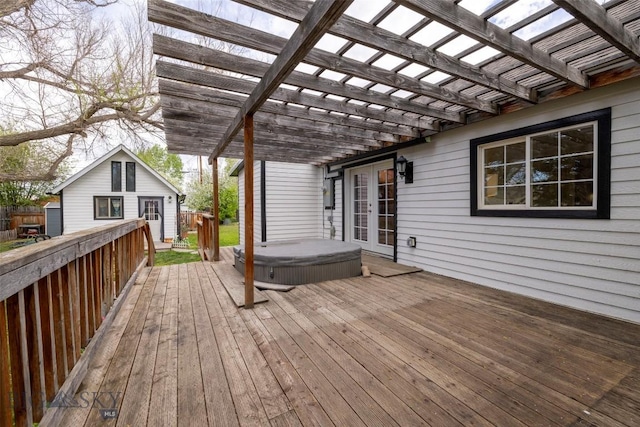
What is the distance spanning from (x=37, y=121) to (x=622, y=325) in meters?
11.6

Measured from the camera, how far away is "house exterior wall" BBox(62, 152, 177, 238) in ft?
36.9

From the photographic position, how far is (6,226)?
13242 millimetres

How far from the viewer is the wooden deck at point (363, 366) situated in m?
1.51

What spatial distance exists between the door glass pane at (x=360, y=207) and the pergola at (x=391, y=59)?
251cm

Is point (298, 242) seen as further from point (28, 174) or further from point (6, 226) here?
point (6, 226)

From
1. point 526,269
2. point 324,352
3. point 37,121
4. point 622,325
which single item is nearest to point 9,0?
point 37,121

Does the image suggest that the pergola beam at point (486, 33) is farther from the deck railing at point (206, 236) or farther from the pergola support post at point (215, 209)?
the deck railing at point (206, 236)

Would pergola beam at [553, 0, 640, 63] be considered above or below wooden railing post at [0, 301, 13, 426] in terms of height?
above

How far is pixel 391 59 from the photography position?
250 centimetres

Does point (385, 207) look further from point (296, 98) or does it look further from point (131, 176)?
point (131, 176)

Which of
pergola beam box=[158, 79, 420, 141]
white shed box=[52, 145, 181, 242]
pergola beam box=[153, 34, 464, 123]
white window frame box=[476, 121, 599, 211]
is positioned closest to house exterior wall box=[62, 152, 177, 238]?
white shed box=[52, 145, 181, 242]

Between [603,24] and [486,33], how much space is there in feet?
2.39

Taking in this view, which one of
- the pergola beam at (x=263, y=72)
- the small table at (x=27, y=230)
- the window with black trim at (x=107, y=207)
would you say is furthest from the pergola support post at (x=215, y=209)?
the small table at (x=27, y=230)

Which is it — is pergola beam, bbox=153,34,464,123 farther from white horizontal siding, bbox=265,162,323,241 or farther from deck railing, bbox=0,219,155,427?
white horizontal siding, bbox=265,162,323,241
